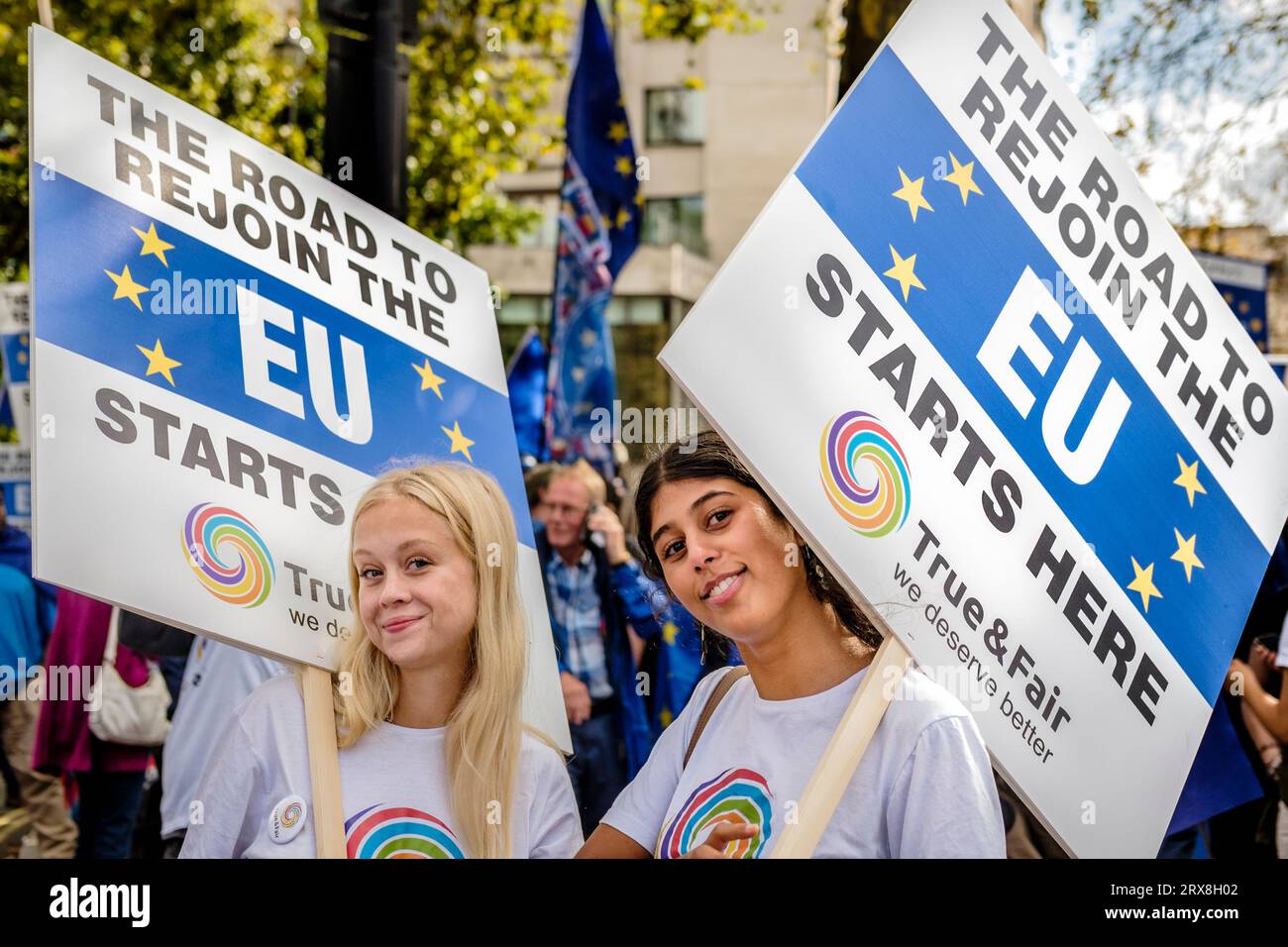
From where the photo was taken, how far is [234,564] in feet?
8.37

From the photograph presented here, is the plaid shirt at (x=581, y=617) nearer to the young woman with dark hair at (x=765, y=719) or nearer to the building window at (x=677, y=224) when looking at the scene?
the young woman with dark hair at (x=765, y=719)

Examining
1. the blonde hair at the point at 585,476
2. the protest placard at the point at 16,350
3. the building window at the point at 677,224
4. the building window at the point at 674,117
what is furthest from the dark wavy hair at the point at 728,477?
the building window at the point at 674,117

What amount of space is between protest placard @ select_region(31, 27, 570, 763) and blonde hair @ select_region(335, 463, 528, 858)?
0.18 ft

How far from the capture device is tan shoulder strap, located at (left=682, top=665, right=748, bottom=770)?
2.52 metres

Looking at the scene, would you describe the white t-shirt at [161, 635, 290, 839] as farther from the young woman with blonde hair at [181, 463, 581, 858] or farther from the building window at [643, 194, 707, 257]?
the building window at [643, 194, 707, 257]

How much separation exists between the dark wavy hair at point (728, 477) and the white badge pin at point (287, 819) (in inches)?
34.2

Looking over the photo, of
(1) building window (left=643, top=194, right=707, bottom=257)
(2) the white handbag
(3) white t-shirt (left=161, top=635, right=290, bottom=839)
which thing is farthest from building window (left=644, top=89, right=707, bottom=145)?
(3) white t-shirt (left=161, top=635, right=290, bottom=839)

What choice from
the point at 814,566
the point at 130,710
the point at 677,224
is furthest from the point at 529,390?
the point at 677,224

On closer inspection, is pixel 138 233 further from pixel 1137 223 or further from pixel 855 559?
pixel 1137 223

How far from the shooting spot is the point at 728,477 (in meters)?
2.48

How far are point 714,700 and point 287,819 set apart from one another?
85 cm

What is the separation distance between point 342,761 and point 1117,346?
174 centimetres

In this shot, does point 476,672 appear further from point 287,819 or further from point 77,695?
point 77,695

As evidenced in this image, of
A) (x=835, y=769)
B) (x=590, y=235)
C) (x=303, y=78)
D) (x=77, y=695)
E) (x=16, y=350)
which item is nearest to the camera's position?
(x=835, y=769)
